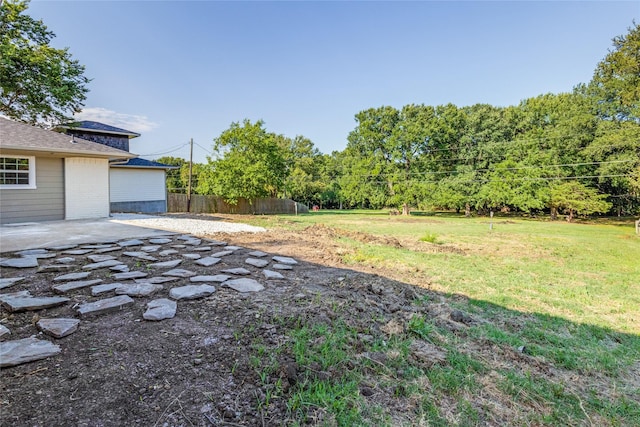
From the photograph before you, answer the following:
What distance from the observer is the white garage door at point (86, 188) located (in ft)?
27.7

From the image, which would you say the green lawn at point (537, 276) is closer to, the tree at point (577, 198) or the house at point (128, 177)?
the house at point (128, 177)

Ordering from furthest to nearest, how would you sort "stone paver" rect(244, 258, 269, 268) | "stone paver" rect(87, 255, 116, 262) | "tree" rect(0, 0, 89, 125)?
"tree" rect(0, 0, 89, 125) < "stone paver" rect(244, 258, 269, 268) < "stone paver" rect(87, 255, 116, 262)

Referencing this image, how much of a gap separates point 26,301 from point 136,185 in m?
14.7

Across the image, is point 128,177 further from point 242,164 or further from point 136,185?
point 242,164

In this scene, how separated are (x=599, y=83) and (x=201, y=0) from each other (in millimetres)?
24095

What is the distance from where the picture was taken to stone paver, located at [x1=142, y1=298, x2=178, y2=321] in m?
2.19

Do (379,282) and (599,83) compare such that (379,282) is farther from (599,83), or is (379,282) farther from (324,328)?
(599,83)

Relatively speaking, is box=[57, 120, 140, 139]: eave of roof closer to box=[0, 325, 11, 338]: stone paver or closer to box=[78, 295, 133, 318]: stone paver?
box=[78, 295, 133, 318]: stone paver

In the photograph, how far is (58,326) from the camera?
76.4 inches

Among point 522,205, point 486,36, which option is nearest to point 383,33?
point 486,36

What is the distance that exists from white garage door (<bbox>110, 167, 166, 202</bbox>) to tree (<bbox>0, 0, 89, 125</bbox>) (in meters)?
3.22

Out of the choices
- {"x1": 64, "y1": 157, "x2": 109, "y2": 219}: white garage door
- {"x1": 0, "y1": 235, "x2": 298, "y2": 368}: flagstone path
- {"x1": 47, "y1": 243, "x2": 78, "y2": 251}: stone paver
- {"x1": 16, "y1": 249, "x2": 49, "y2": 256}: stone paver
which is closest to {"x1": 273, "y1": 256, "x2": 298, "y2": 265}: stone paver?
{"x1": 0, "y1": 235, "x2": 298, "y2": 368}: flagstone path

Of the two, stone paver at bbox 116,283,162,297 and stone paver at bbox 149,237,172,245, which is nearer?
stone paver at bbox 116,283,162,297

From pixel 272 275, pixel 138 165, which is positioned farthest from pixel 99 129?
pixel 272 275
